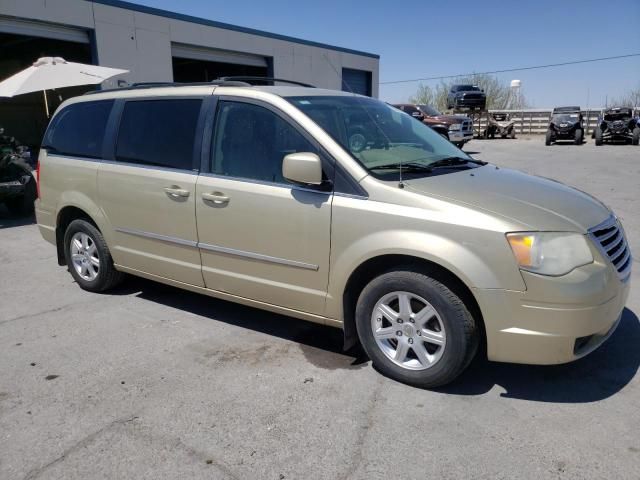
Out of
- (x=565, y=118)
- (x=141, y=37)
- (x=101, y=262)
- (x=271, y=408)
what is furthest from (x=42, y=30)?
(x=565, y=118)

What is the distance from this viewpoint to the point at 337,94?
13.6ft

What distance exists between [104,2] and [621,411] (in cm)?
1648

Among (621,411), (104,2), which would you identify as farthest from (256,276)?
(104,2)

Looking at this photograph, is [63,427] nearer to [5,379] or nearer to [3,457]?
[3,457]

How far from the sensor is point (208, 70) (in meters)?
24.7

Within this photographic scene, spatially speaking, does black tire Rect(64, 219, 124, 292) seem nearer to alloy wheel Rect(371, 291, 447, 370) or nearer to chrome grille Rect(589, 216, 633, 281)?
alloy wheel Rect(371, 291, 447, 370)

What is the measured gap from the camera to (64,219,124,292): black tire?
15.4ft

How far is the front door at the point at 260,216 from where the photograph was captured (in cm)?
334

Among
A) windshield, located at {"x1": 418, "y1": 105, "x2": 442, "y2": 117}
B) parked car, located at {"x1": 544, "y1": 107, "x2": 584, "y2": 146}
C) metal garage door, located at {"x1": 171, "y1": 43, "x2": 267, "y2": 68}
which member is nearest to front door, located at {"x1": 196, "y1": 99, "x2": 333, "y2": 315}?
metal garage door, located at {"x1": 171, "y1": 43, "x2": 267, "y2": 68}

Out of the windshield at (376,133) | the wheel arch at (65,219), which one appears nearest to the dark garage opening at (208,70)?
the wheel arch at (65,219)

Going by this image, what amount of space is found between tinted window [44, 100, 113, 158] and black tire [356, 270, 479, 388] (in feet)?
9.46

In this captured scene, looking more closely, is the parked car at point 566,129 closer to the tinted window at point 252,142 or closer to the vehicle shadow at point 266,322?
the vehicle shadow at point 266,322

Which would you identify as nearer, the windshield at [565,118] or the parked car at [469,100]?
the windshield at [565,118]

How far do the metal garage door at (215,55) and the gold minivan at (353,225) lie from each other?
579 inches
